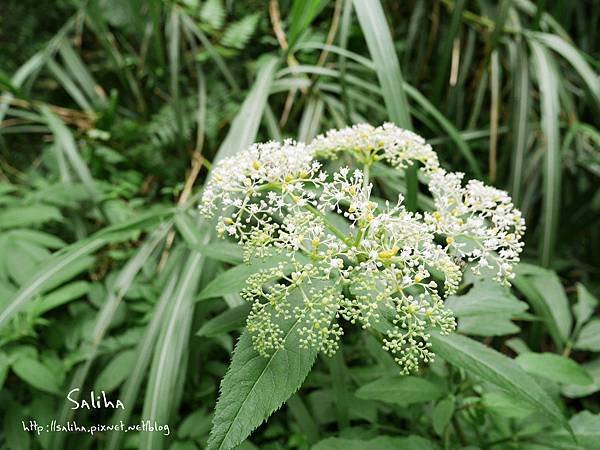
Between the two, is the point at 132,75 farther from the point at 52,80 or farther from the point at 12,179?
the point at 12,179

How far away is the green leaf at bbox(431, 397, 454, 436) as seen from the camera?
0.84 m

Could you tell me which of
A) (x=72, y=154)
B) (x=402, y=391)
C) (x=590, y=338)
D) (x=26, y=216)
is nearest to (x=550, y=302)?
(x=590, y=338)

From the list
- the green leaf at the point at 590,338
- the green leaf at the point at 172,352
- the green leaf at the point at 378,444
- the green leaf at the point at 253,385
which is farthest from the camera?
the green leaf at the point at 590,338

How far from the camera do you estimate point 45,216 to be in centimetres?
133

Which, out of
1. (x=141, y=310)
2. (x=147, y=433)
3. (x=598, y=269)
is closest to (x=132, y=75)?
(x=141, y=310)

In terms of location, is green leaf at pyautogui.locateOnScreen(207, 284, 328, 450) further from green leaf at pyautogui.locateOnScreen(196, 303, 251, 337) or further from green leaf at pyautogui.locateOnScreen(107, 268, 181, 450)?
green leaf at pyautogui.locateOnScreen(107, 268, 181, 450)

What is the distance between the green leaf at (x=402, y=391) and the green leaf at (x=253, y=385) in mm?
337

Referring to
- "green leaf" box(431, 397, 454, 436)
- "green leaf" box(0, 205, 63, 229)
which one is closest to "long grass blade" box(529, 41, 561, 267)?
"green leaf" box(431, 397, 454, 436)

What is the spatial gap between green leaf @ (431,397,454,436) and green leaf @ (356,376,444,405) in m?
0.02

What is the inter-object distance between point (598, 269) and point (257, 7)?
1962mm

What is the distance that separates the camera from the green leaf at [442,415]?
0.84 metres

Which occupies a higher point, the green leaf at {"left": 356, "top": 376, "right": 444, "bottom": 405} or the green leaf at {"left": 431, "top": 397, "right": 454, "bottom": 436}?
the green leaf at {"left": 356, "top": 376, "right": 444, "bottom": 405}

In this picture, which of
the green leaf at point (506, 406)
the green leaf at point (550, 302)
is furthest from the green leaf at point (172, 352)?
the green leaf at point (550, 302)

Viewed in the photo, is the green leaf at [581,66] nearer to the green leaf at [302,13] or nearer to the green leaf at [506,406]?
the green leaf at [302,13]
